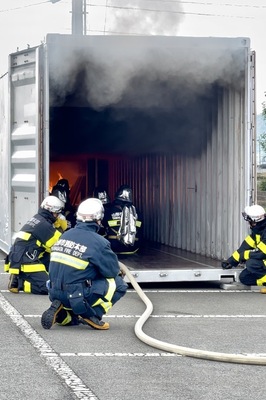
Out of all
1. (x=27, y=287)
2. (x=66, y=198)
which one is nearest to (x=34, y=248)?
(x=27, y=287)

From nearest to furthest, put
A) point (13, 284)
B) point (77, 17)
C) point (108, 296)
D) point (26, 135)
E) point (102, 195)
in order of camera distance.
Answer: point (108, 296)
point (13, 284)
point (26, 135)
point (102, 195)
point (77, 17)

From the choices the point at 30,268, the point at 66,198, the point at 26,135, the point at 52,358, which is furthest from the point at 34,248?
the point at 66,198

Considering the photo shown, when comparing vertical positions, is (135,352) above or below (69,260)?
below

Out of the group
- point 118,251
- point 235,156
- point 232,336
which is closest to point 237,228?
point 235,156

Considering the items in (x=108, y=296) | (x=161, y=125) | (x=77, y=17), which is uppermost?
(x=77, y=17)

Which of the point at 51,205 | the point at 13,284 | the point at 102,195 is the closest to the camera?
the point at 51,205

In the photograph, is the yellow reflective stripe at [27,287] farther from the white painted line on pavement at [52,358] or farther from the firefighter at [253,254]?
the firefighter at [253,254]

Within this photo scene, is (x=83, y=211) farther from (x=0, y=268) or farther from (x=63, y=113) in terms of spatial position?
(x=63, y=113)

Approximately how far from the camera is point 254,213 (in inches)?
478

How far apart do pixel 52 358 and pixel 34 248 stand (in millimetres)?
4415

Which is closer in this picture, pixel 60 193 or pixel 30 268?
pixel 30 268

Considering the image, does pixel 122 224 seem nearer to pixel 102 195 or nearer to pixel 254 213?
pixel 102 195

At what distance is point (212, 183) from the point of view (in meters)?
14.0

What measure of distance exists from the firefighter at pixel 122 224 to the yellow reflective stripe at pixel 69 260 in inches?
194
